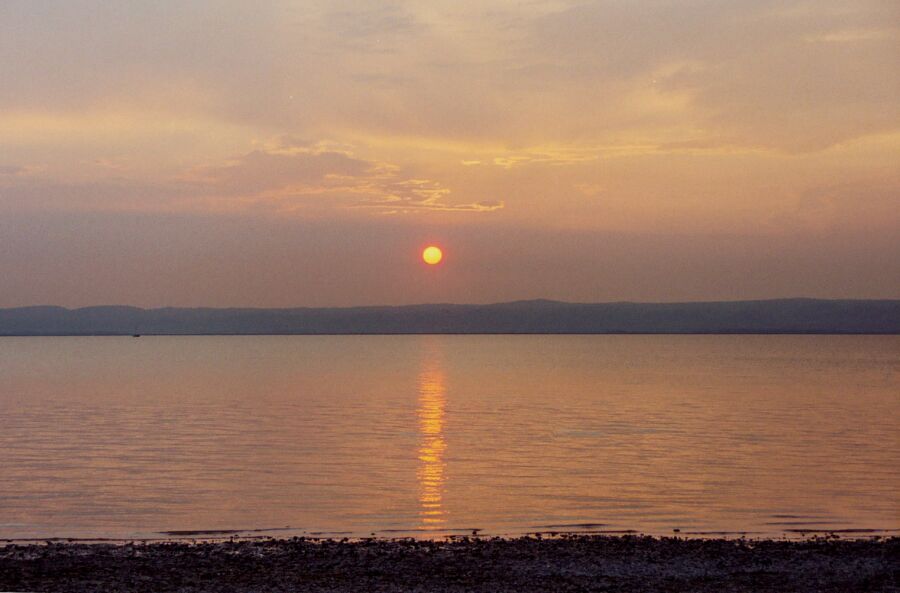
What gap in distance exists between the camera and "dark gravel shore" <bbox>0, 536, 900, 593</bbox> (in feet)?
50.9

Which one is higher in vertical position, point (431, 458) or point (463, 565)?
point (463, 565)

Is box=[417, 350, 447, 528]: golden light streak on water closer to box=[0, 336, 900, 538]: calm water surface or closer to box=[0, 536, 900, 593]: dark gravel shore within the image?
box=[0, 336, 900, 538]: calm water surface

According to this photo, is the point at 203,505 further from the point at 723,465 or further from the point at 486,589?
the point at 723,465

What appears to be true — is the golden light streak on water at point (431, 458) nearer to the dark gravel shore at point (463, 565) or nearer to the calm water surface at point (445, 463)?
the calm water surface at point (445, 463)

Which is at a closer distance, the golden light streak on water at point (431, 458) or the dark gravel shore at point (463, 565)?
the dark gravel shore at point (463, 565)

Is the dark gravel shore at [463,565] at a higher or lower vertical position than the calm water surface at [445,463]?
higher

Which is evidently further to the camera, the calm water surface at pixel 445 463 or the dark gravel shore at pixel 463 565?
the calm water surface at pixel 445 463

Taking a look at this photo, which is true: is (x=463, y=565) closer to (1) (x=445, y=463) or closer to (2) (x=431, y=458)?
(1) (x=445, y=463)

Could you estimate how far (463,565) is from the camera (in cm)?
1717

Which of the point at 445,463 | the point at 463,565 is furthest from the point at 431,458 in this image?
the point at 463,565

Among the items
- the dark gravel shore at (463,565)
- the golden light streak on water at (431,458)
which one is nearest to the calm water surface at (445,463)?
the golden light streak on water at (431,458)

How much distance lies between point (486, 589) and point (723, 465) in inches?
806

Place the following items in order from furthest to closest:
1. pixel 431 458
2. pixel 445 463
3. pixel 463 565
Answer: pixel 431 458, pixel 445 463, pixel 463 565

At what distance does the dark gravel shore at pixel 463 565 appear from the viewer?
50.9ft
